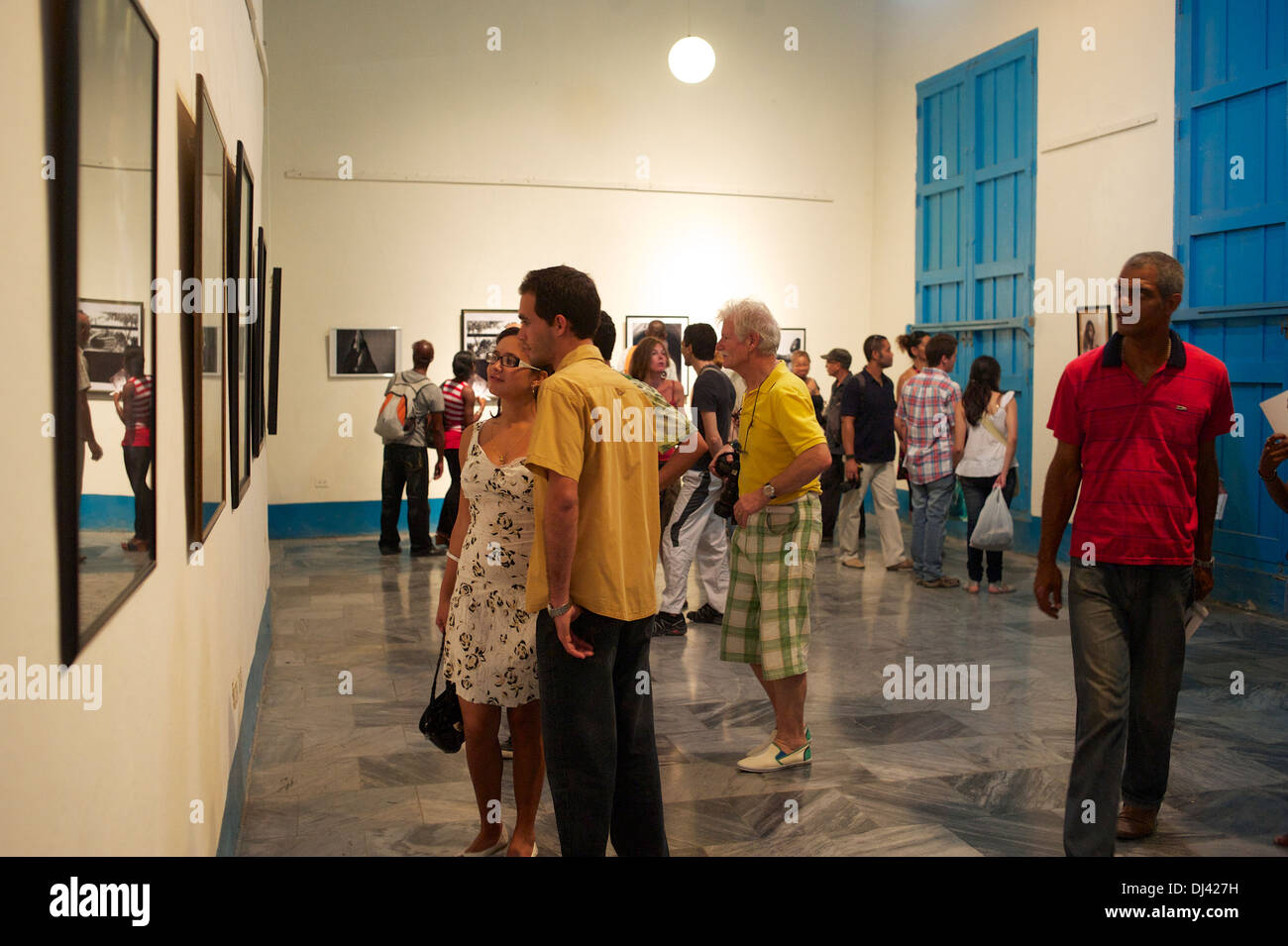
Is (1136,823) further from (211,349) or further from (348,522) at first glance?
(348,522)

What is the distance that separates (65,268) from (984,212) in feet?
37.7

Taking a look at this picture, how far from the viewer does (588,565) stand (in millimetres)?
2939

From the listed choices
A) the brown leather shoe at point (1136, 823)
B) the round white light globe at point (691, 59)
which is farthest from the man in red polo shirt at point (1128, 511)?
the round white light globe at point (691, 59)

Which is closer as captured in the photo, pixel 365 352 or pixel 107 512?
pixel 107 512

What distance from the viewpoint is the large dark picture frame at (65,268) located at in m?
1.42

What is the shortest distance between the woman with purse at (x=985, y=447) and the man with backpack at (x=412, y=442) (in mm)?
4873

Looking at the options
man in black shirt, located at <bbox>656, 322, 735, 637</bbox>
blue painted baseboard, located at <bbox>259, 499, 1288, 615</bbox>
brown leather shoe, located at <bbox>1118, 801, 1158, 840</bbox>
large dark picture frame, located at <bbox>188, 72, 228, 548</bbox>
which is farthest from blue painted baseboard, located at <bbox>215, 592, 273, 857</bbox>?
blue painted baseboard, located at <bbox>259, 499, 1288, 615</bbox>

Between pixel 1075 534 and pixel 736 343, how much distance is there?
5.18 feet

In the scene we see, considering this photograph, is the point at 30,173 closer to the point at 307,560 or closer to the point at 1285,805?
the point at 1285,805

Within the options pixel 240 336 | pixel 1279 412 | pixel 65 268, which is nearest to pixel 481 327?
pixel 240 336

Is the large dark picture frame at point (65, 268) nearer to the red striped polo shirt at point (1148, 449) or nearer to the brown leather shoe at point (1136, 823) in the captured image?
the red striped polo shirt at point (1148, 449)

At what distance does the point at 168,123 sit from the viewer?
2.57 meters

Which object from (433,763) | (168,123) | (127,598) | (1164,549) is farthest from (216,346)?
(1164,549)

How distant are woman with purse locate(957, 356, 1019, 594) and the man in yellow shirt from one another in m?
5.96
